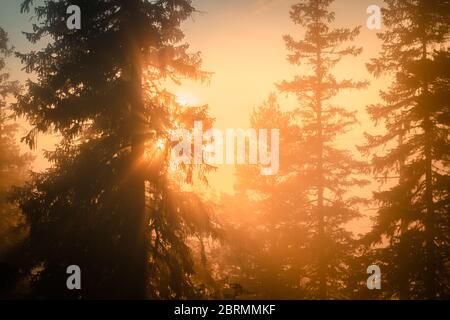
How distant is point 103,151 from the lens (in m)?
8.72

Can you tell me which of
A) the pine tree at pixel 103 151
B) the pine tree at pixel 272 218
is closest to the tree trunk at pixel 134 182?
the pine tree at pixel 103 151

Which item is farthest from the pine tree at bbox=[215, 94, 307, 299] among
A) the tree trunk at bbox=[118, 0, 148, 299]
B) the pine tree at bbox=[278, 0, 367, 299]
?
the tree trunk at bbox=[118, 0, 148, 299]

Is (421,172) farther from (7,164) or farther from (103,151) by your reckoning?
(7,164)

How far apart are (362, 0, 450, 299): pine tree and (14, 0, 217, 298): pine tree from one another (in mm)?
8044

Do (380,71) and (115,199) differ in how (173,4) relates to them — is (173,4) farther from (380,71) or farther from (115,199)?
(380,71)

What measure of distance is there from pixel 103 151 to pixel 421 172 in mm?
11264

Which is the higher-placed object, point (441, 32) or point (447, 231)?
point (441, 32)

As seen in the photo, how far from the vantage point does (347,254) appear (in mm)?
16641

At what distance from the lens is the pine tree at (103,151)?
840cm

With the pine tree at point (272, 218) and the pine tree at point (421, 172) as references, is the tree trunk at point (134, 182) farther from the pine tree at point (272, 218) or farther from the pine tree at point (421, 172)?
the pine tree at point (421, 172)

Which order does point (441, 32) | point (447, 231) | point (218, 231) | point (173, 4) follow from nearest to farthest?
point (173, 4), point (218, 231), point (447, 231), point (441, 32)

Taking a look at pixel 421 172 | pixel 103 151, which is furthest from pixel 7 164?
pixel 421 172
